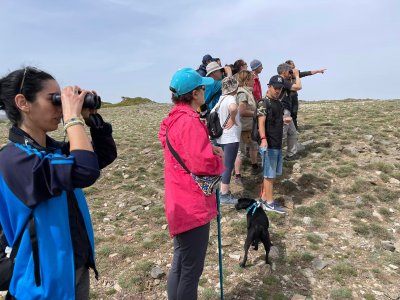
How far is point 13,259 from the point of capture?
86.1 inches

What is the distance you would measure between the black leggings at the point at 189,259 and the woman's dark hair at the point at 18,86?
2063 mm

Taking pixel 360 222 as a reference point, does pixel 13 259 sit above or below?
above

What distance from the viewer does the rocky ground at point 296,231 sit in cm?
512

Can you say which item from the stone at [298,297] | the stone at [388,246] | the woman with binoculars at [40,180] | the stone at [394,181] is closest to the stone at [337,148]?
the stone at [394,181]

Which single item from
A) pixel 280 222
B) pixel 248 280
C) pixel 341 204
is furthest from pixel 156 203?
pixel 341 204

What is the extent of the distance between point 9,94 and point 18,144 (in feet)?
1.16

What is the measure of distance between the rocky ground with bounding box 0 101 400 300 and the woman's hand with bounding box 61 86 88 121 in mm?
3573

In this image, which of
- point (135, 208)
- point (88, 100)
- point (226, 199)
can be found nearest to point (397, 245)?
point (226, 199)

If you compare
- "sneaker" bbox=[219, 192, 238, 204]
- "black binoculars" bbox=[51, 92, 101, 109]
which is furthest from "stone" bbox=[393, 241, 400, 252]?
"black binoculars" bbox=[51, 92, 101, 109]

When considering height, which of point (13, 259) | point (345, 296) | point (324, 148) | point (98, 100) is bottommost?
point (345, 296)

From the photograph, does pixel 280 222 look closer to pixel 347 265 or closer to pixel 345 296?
pixel 347 265

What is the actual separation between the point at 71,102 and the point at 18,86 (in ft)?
1.26

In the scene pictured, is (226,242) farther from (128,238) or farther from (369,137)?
(369,137)

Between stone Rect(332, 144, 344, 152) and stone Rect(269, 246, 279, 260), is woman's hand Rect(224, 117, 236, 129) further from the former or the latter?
stone Rect(332, 144, 344, 152)
